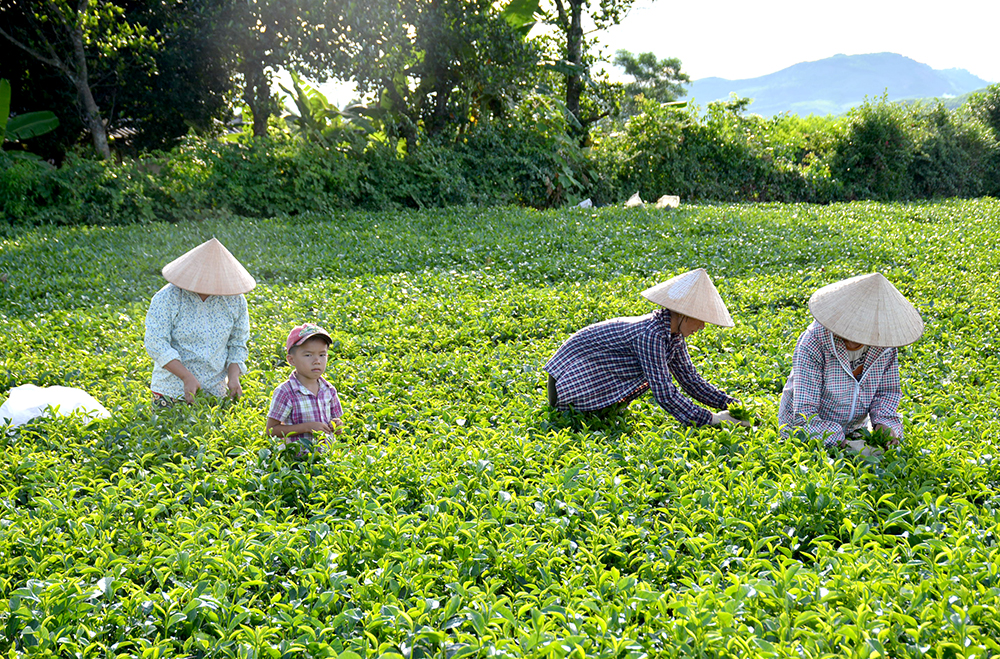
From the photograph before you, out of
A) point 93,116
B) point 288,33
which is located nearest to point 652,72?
point 288,33

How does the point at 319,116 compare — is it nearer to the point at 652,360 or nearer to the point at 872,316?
the point at 652,360

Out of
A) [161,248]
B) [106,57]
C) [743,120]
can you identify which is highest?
[106,57]

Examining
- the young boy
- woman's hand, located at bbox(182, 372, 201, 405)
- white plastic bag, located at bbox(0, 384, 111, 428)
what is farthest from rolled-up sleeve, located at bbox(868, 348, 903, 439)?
white plastic bag, located at bbox(0, 384, 111, 428)

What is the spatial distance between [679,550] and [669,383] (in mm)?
1249

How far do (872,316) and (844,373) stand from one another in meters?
0.39

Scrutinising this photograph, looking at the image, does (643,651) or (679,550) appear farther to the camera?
(679,550)

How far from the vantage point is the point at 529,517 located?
3.28m

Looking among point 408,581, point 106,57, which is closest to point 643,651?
point 408,581

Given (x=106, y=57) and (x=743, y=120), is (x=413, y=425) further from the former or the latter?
(x=743, y=120)

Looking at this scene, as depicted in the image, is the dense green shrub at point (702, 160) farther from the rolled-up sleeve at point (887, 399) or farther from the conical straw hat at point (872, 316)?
the conical straw hat at point (872, 316)

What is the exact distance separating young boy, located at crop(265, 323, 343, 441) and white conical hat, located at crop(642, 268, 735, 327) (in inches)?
75.1

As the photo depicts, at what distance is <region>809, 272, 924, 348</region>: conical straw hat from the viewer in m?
3.86

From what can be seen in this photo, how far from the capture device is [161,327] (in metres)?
4.61

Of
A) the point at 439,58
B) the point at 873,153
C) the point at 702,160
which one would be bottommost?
the point at 873,153
